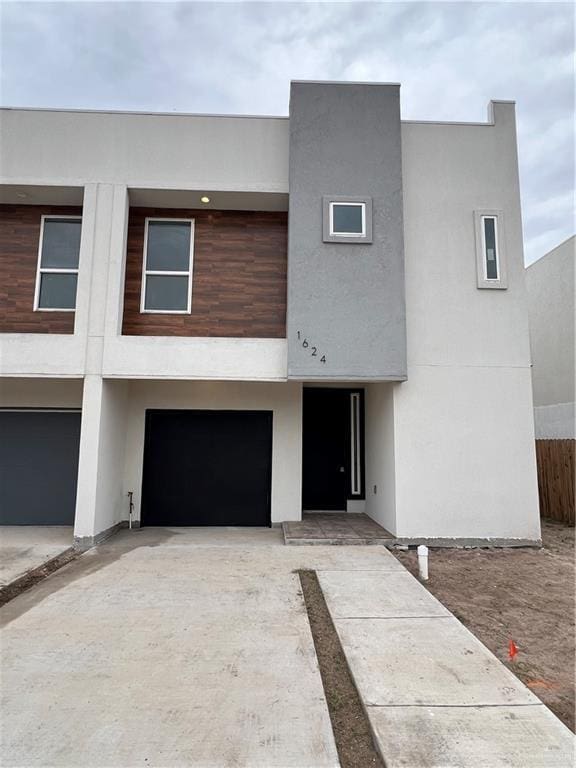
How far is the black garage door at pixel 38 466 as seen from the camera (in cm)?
767

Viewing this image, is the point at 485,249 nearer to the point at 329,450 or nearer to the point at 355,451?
the point at 355,451

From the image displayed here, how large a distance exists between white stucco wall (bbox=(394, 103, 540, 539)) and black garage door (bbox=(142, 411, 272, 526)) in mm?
2678

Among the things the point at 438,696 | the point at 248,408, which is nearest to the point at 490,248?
the point at 248,408

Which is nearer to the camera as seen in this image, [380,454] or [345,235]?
[345,235]

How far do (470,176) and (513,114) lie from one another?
133 cm

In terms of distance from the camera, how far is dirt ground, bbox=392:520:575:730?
3.12 metres

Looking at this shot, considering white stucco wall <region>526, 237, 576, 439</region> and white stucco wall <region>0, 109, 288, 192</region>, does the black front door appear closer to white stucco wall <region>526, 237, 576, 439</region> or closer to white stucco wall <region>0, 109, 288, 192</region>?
white stucco wall <region>0, 109, 288, 192</region>

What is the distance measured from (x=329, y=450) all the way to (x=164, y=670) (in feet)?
19.4

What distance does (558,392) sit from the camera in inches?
494

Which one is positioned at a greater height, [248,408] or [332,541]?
[248,408]

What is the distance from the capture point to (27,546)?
6.32m

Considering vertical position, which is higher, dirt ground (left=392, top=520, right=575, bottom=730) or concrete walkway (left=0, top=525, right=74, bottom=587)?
concrete walkway (left=0, top=525, right=74, bottom=587)

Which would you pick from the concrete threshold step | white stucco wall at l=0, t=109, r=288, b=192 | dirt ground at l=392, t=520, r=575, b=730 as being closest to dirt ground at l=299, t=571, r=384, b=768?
dirt ground at l=392, t=520, r=575, b=730

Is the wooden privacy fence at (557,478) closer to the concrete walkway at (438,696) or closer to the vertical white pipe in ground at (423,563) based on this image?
the vertical white pipe in ground at (423,563)
